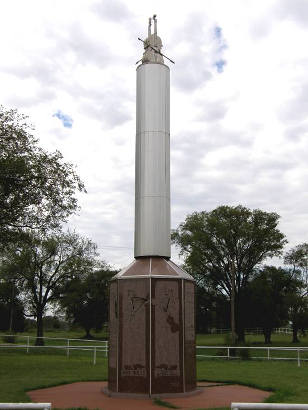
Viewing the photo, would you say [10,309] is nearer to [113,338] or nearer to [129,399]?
[113,338]

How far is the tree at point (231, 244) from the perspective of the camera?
43.4 m

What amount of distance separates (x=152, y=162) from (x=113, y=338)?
4916 millimetres

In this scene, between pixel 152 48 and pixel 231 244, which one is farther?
pixel 231 244

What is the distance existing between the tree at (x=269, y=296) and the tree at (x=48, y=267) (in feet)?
53.8

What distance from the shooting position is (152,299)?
1252cm

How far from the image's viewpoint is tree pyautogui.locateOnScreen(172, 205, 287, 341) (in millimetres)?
43375

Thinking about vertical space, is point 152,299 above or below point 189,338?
above

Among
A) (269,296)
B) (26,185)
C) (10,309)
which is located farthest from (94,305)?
(26,185)

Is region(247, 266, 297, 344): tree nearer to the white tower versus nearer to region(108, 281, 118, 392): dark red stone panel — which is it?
the white tower

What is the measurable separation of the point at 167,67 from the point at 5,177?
810cm

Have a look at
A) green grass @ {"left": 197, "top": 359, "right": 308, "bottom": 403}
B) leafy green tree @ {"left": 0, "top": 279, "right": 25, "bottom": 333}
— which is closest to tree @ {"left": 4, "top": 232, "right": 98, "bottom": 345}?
leafy green tree @ {"left": 0, "top": 279, "right": 25, "bottom": 333}

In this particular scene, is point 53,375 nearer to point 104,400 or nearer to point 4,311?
point 104,400

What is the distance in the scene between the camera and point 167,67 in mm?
15156

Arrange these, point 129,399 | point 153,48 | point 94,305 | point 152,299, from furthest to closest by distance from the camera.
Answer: point 94,305 < point 153,48 < point 152,299 < point 129,399
